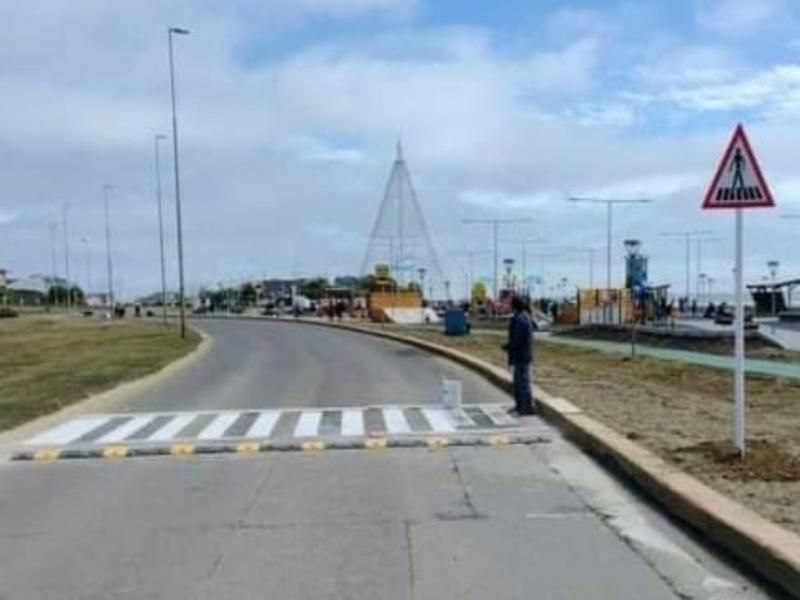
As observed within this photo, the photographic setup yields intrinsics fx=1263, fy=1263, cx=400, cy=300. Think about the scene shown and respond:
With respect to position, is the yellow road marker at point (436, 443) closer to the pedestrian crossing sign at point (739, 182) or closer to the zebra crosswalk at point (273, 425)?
the zebra crosswalk at point (273, 425)

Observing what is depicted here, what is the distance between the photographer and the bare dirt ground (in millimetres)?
10328

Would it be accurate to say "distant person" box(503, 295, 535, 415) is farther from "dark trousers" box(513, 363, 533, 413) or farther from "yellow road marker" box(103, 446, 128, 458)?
"yellow road marker" box(103, 446, 128, 458)

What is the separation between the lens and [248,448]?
14820mm

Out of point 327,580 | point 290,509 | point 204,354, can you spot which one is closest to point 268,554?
point 327,580

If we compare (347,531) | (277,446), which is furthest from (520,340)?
(347,531)

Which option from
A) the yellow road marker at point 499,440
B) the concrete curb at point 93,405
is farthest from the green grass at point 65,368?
the yellow road marker at point 499,440

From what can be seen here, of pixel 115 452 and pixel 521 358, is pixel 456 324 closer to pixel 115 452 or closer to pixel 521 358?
pixel 521 358

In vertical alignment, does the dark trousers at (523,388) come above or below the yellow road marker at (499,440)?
above

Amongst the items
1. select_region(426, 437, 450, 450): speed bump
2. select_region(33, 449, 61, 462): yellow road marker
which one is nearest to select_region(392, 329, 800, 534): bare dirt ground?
select_region(426, 437, 450, 450): speed bump

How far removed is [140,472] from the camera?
42.7 feet

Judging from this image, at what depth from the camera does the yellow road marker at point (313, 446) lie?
579 inches

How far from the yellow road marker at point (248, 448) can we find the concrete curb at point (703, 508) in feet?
12.4

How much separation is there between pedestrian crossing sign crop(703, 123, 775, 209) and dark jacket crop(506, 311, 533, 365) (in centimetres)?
710

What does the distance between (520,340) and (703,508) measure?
9.68 meters
